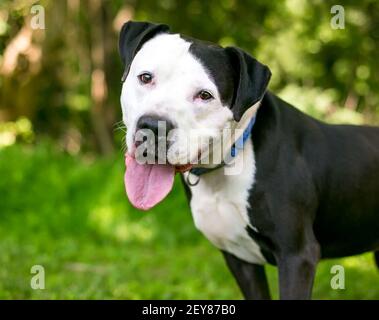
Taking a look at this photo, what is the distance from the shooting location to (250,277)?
12.7 feet

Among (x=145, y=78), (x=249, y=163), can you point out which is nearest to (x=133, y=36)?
(x=145, y=78)

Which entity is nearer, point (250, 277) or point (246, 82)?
point (246, 82)

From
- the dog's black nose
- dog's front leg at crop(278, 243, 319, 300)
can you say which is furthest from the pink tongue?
dog's front leg at crop(278, 243, 319, 300)

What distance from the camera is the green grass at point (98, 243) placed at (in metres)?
5.05

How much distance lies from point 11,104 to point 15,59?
1.90 feet


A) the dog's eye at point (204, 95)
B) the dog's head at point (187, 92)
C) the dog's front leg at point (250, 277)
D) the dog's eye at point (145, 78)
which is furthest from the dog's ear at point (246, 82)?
the dog's front leg at point (250, 277)

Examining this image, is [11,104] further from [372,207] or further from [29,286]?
[372,207]

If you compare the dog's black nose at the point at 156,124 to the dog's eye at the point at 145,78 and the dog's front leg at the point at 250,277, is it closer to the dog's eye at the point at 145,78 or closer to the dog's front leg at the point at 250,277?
the dog's eye at the point at 145,78

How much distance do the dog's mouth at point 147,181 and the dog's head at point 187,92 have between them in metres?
0.11

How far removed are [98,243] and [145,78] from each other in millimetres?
3733

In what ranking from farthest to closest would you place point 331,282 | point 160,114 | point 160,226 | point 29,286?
point 160,226, point 331,282, point 29,286, point 160,114

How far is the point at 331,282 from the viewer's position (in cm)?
516

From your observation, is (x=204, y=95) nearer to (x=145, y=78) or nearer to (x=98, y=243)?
(x=145, y=78)
